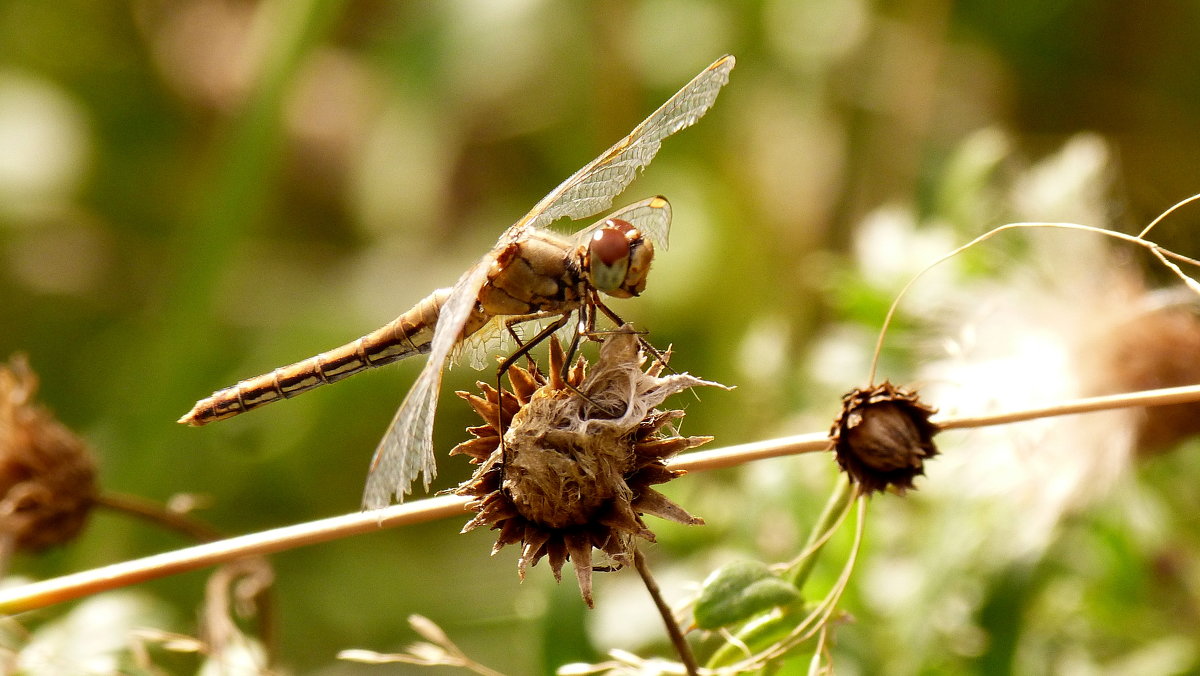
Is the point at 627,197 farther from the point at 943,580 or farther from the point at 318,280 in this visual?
the point at 943,580

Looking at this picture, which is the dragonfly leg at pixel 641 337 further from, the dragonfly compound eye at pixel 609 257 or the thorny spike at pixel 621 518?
the thorny spike at pixel 621 518

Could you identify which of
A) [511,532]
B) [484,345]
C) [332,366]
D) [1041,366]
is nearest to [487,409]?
[511,532]

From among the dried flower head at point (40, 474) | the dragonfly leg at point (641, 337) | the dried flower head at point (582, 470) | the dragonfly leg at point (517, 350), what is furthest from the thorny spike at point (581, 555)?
the dried flower head at point (40, 474)

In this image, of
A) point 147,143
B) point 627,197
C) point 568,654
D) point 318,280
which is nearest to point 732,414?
point 627,197

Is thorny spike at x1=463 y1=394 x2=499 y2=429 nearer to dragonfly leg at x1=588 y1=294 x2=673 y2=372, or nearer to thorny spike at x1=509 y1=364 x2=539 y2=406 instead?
thorny spike at x1=509 y1=364 x2=539 y2=406

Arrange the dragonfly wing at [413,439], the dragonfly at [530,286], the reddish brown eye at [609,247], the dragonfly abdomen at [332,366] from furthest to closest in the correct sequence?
the dragonfly abdomen at [332,366] < the reddish brown eye at [609,247] < the dragonfly at [530,286] < the dragonfly wing at [413,439]

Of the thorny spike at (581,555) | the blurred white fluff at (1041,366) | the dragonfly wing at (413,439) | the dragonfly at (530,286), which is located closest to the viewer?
→ the thorny spike at (581,555)

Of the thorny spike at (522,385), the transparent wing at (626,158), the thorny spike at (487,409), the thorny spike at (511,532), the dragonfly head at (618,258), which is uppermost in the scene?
the transparent wing at (626,158)
